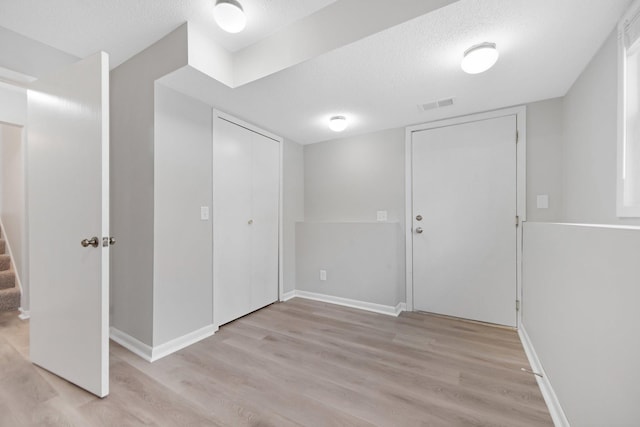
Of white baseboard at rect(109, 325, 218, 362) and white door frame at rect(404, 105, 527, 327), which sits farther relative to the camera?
white door frame at rect(404, 105, 527, 327)

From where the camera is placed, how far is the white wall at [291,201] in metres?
3.51

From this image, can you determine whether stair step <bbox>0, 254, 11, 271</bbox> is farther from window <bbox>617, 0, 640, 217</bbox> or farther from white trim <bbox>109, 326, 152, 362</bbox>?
window <bbox>617, 0, 640, 217</bbox>

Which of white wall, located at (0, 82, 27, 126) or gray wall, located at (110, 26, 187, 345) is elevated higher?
white wall, located at (0, 82, 27, 126)

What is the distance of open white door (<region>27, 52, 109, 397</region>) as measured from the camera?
1.53 metres

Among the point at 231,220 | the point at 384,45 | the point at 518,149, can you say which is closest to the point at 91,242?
the point at 231,220

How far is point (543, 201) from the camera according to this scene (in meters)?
2.41

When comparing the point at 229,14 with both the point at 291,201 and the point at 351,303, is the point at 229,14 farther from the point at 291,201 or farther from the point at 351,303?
the point at 351,303

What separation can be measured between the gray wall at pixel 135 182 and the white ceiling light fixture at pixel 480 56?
1.87 metres

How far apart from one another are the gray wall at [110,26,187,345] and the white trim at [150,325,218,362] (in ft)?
0.31

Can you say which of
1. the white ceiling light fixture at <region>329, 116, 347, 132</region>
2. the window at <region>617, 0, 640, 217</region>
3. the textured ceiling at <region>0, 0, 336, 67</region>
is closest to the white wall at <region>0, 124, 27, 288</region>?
the textured ceiling at <region>0, 0, 336, 67</region>

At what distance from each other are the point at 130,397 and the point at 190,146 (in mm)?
1788

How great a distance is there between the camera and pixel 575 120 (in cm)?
208

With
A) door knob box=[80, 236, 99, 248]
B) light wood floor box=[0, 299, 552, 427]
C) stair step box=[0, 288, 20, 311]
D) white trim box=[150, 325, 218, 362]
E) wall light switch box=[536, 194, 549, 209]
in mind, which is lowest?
light wood floor box=[0, 299, 552, 427]

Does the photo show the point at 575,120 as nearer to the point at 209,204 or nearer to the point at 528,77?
the point at 528,77
